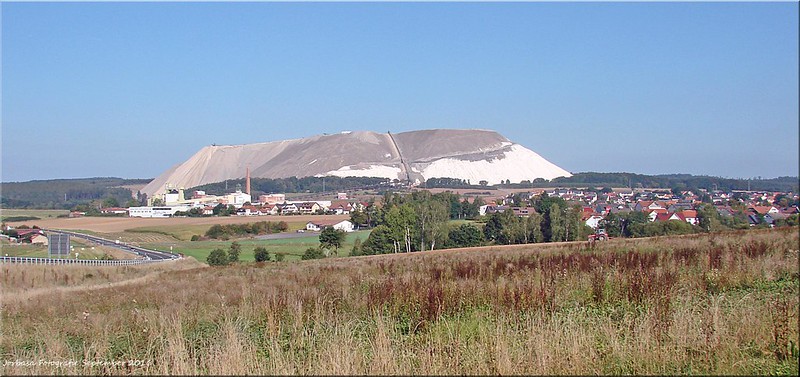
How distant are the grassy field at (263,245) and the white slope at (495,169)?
11063cm

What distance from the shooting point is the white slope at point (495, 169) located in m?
167

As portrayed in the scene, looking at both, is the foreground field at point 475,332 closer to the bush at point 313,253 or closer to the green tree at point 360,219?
the bush at point 313,253

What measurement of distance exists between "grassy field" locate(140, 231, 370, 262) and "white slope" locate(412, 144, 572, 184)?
363 feet

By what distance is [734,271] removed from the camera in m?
9.02

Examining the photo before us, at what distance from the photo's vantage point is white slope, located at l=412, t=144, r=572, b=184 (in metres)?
167

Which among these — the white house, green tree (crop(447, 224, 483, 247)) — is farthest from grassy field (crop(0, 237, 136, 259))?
green tree (crop(447, 224, 483, 247))

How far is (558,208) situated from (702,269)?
34.1 meters

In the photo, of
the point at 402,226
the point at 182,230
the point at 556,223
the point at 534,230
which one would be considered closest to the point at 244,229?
the point at 182,230

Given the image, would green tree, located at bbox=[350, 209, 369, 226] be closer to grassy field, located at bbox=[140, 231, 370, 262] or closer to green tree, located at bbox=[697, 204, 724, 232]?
grassy field, located at bbox=[140, 231, 370, 262]

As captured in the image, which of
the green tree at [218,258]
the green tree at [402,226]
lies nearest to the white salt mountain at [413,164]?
the green tree at [402,226]

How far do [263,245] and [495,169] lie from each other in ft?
416

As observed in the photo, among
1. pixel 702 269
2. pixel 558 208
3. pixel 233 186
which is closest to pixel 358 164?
pixel 233 186

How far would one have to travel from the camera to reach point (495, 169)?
171m

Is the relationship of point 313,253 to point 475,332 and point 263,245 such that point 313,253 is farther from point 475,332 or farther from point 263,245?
point 475,332
